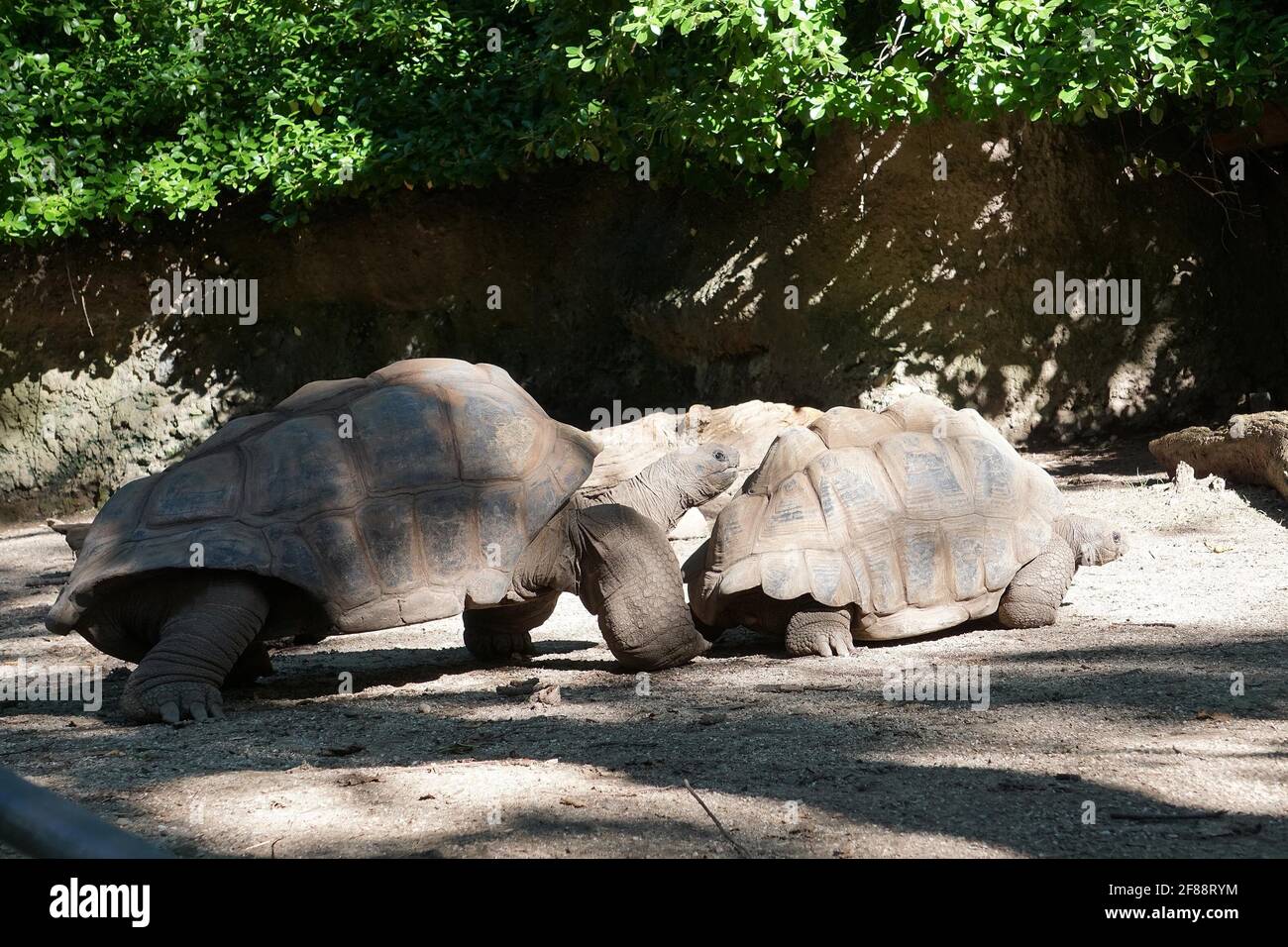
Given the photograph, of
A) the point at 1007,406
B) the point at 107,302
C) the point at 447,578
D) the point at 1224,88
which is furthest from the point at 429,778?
the point at 107,302

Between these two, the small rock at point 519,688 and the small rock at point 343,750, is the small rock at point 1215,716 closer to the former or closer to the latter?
the small rock at point 519,688

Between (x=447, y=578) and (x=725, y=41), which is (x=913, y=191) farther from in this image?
(x=447, y=578)

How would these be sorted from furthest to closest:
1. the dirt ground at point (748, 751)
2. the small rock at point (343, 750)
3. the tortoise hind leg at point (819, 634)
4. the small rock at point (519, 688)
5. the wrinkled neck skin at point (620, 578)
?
1. the tortoise hind leg at point (819, 634)
2. the wrinkled neck skin at point (620, 578)
3. the small rock at point (519, 688)
4. the small rock at point (343, 750)
5. the dirt ground at point (748, 751)

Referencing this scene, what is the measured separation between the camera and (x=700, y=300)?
11867 millimetres

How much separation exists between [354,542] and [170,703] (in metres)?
0.87

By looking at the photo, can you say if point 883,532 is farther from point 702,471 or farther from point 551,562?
point 551,562

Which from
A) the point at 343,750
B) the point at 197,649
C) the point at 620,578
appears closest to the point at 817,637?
the point at 620,578

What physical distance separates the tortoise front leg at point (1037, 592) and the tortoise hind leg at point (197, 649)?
3.17 meters

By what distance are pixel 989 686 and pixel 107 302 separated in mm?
10704

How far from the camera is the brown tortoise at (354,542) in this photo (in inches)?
191

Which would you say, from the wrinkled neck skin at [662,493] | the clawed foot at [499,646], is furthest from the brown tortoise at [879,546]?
the clawed foot at [499,646]

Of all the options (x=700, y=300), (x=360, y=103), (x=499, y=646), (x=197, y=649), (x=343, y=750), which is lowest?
(x=343, y=750)

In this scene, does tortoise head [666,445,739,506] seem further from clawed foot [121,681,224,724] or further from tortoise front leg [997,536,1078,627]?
Result: clawed foot [121,681,224,724]

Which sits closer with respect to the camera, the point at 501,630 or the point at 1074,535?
the point at 501,630
